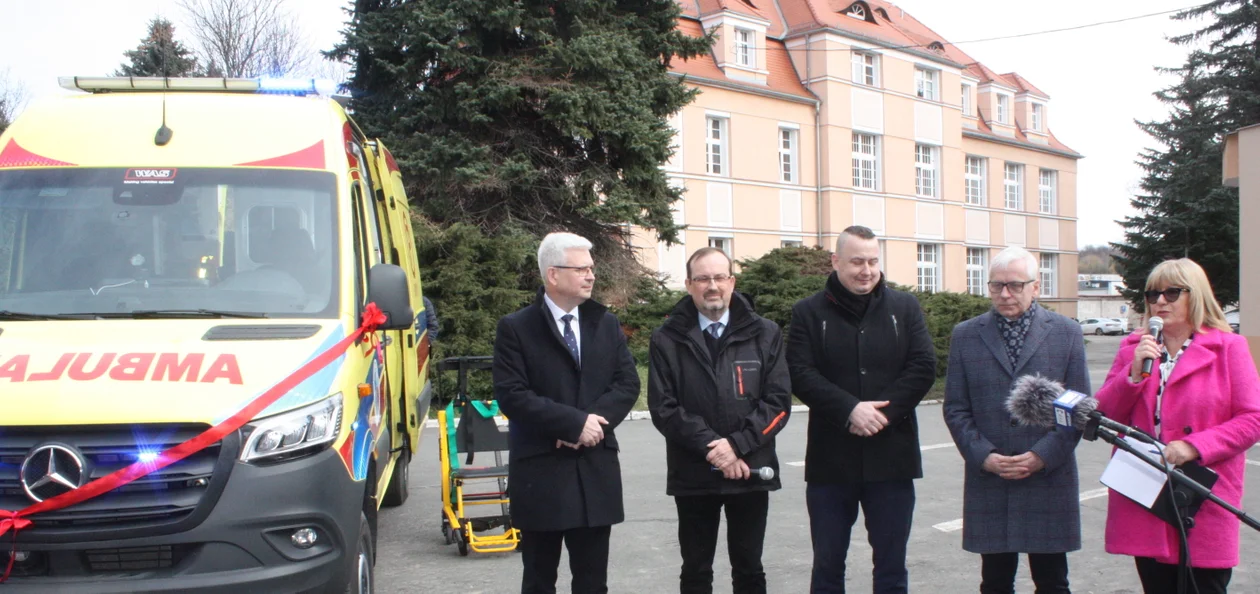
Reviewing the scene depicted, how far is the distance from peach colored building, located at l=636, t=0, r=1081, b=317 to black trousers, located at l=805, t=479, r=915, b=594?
2313 cm

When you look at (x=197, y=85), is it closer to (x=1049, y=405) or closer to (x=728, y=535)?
(x=728, y=535)

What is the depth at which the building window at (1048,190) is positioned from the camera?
45094 mm

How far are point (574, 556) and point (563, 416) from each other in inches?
25.7

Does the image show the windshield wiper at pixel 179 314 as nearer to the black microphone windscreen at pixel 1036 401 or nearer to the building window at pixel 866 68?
the black microphone windscreen at pixel 1036 401

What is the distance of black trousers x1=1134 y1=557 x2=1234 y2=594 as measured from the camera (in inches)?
152

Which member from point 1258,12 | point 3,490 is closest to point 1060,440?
point 3,490

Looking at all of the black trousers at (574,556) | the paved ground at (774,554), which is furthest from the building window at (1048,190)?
the black trousers at (574,556)

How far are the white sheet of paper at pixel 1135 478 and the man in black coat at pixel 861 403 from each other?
976 mm

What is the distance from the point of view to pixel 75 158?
16.9 ft

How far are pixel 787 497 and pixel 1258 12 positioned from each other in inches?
1201

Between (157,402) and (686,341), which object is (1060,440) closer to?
(686,341)

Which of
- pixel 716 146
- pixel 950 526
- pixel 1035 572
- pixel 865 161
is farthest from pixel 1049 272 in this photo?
pixel 1035 572

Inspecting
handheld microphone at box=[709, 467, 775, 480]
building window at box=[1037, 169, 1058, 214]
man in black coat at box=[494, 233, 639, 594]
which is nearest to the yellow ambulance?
man in black coat at box=[494, 233, 639, 594]

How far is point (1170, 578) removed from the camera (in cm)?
399
